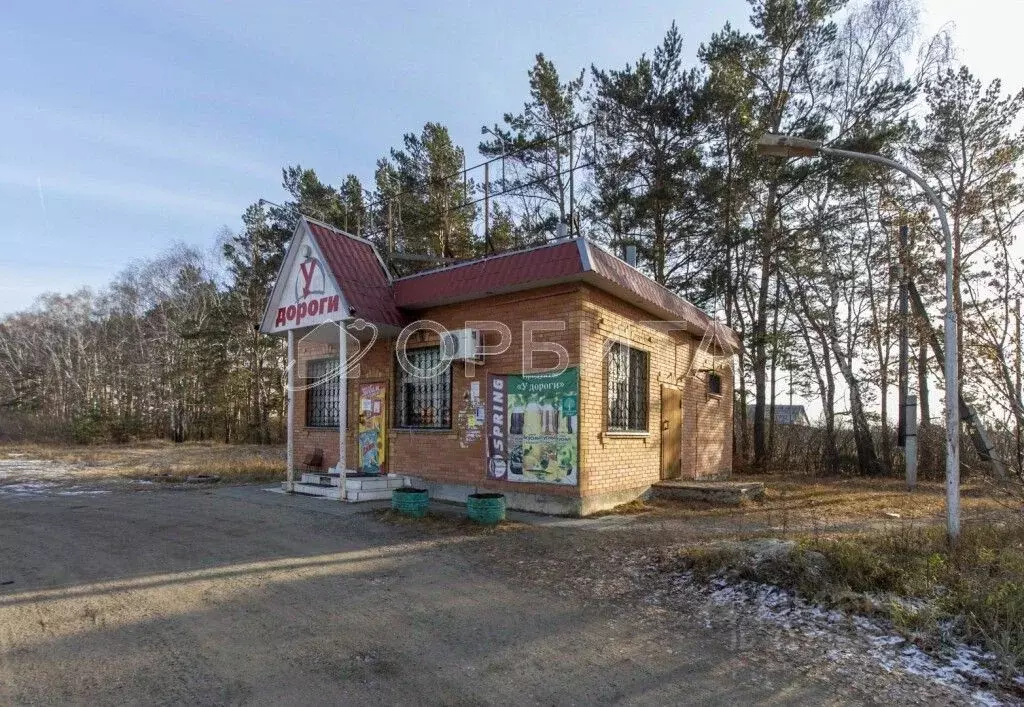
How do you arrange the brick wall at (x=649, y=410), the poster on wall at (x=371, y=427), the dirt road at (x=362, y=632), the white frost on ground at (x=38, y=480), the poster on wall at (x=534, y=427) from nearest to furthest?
the dirt road at (x=362, y=632)
the poster on wall at (x=534, y=427)
the brick wall at (x=649, y=410)
the poster on wall at (x=371, y=427)
the white frost on ground at (x=38, y=480)

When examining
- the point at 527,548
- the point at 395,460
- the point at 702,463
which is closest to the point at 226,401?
the point at 395,460

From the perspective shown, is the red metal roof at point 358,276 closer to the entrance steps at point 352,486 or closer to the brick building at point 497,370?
the brick building at point 497,370

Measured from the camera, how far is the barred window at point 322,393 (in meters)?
13.4

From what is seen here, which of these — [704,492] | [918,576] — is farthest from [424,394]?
[918,576]

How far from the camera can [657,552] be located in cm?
692

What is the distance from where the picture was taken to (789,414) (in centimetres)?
2595

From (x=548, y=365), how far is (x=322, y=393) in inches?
251

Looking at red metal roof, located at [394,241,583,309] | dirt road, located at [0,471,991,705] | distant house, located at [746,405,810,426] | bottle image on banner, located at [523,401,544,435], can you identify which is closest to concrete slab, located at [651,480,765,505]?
bottle image on banner, located at [523,401,544,435]

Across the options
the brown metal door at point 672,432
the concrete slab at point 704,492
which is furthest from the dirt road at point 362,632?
the brown metal door at point 672,432

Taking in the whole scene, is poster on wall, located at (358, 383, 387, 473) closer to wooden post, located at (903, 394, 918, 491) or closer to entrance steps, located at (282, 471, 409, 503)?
entrance steps, located at (282, 471, 409, 503)

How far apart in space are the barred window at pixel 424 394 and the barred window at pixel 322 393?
2.06 meters

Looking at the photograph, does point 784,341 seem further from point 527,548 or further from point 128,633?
point 128,633

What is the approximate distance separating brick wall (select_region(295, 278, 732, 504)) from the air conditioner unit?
281 mm

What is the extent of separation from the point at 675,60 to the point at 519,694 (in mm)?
19312
